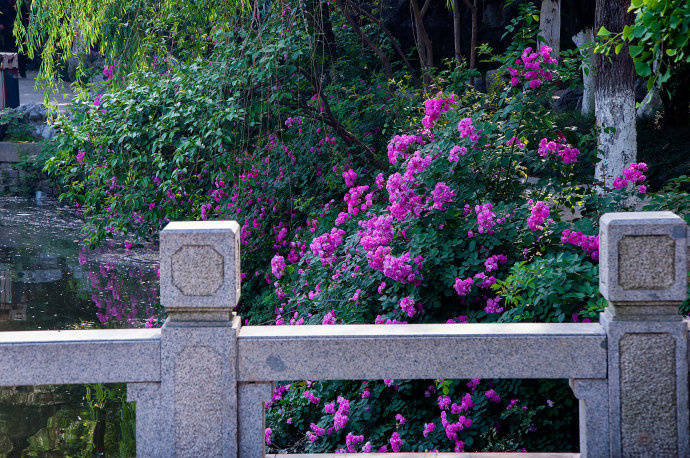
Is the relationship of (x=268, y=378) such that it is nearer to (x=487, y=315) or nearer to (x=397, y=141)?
(x=487, y=315)

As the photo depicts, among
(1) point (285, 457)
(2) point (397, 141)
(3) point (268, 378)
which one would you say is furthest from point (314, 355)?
(2) point (397, 141)

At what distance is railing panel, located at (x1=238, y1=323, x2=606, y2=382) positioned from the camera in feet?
11.1

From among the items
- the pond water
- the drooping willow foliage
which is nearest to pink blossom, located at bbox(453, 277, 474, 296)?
the pond water

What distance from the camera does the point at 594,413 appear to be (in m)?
3.46

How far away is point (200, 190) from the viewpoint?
8047 mm

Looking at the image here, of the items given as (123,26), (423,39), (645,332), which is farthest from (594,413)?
(123,26)

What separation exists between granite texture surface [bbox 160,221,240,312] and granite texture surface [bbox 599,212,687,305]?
5.20 feet

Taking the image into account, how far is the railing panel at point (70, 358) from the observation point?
337 cm

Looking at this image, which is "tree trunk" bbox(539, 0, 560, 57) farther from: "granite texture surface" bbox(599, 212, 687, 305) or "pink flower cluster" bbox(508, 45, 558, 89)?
"granite texture surface" bbox(599, 212, 687, 305)

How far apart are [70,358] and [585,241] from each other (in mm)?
3009

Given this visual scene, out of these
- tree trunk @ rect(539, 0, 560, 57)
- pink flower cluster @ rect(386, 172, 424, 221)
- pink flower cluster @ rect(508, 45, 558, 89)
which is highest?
tree trunk @ rect(539, 0, 560, 57)

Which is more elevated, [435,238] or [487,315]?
[435,238]

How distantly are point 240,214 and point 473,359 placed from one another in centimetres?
499

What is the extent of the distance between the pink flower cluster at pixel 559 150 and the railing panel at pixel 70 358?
2.96m
